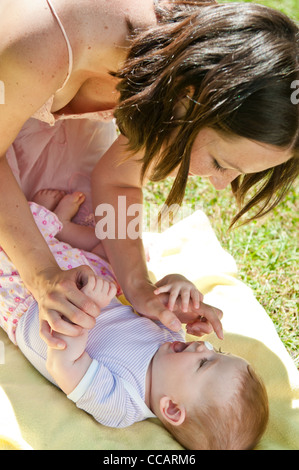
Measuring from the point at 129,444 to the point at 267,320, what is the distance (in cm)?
70

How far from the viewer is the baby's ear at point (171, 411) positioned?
1540mm

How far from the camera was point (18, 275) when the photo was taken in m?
1.81

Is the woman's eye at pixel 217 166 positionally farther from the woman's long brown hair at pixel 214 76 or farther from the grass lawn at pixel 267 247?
the grass lawn at pixel 267 247

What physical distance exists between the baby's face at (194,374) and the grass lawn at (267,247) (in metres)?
0.57

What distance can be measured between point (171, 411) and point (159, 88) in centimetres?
80

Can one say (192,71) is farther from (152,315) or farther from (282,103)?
(152,315)

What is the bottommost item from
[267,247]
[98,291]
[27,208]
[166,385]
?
[267,247]

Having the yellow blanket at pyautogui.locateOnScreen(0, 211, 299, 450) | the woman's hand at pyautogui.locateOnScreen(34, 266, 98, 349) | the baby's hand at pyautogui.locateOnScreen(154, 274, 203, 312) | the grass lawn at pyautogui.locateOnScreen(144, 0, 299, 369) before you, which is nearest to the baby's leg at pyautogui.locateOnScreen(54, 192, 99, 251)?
the yellow blanket at pyautogui.locateOnScreen(0, 211, 299, 450)

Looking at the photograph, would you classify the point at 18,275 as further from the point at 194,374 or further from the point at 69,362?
the point at 194,374

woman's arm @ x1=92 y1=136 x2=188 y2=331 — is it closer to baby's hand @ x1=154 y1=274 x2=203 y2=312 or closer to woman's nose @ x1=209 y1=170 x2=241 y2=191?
baby's hand @ x1=154 y1=274 x2=203 y2=312

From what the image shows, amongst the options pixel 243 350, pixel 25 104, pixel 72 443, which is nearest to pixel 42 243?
pixel 25 104

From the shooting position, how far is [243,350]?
6.24ft

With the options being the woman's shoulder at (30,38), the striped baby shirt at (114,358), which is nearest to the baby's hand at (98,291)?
the striped baby shirt at (114,358)

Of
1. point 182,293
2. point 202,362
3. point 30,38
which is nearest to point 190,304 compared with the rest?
point 182,293
